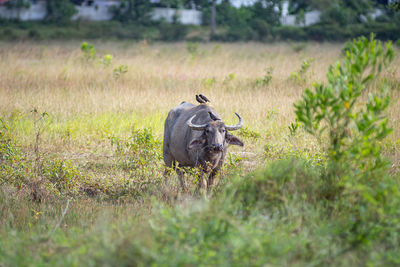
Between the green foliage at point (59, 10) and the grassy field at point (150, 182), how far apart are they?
948 inches

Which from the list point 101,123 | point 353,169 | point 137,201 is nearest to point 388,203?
point 353,169

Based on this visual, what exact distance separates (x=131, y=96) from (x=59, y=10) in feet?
94.3

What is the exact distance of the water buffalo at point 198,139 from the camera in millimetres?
5043

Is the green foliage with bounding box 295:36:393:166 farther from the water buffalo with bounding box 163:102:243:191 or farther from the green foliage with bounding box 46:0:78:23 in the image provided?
the green foliage with bounding box 46:0:78:23

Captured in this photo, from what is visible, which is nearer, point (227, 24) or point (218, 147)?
point (218, 147)

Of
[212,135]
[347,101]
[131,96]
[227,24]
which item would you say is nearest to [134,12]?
[227,24]

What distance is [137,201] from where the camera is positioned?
16.9ft

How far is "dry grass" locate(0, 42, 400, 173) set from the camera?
24.6 feet

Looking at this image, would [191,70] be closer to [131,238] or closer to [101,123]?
[101,123]

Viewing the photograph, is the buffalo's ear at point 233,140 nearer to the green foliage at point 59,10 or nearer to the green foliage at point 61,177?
the green foliage at point 61,177

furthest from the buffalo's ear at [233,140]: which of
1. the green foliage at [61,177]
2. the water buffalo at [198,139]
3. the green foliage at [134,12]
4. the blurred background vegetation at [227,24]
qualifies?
the green foliage at [134,12]

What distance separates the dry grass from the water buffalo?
119 centimetres

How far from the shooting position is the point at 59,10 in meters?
34.9

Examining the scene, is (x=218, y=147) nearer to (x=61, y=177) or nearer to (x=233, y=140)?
(x=233, y=140)
